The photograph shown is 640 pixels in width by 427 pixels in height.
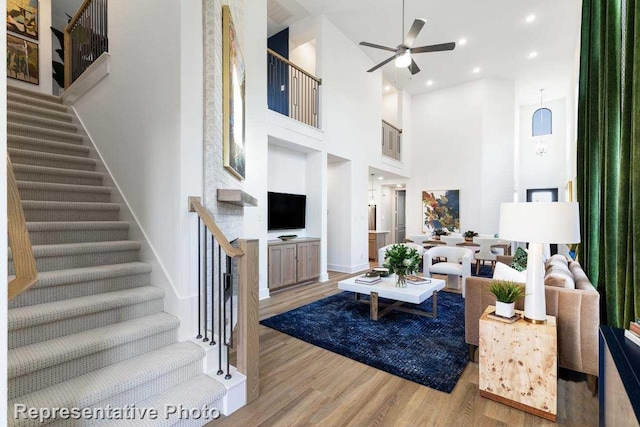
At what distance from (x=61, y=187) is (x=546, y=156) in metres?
12.5

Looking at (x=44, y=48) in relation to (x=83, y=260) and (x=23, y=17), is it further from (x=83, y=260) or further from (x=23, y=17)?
(x=83, y=260)

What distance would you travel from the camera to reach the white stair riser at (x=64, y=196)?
2754 mm

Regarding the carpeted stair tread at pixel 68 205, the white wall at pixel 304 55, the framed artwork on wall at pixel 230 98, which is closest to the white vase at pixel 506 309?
the framed artwork on wall at pixel 230 98

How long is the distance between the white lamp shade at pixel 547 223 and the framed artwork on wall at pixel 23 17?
830 cm

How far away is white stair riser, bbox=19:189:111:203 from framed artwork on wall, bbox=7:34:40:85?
4367 millimetres

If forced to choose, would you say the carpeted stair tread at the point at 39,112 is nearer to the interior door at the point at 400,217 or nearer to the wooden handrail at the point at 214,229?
the wooden handrail at the point at 214,229

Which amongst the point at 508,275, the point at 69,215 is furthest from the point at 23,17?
the point at 508,275

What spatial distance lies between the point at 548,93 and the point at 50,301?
12.6 metres

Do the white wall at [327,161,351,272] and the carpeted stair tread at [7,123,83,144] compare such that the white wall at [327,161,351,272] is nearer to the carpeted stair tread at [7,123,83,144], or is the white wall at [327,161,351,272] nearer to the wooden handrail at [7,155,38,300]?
the carpeted stair tread at [7,123,83,144]

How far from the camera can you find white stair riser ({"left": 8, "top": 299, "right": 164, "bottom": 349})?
5.85ft

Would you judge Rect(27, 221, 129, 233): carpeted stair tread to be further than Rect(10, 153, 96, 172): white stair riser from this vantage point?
No

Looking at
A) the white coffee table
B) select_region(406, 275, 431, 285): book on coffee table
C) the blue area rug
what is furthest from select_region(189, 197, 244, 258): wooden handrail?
select_region(406, 275, 431, 285): book on coffee table

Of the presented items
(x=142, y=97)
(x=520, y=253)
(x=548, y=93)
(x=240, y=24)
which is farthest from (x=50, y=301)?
(x=548, y=93)

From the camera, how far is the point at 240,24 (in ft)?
12.5
